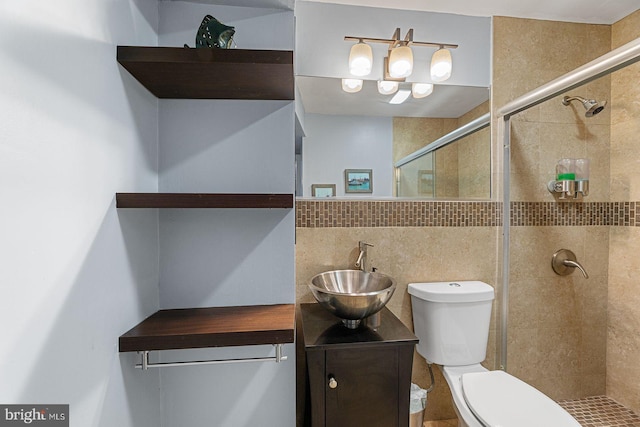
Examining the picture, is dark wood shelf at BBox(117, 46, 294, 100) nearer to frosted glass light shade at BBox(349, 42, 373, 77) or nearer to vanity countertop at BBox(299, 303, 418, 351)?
frosted glass light shade at BBox(349, 42, 373, 77)

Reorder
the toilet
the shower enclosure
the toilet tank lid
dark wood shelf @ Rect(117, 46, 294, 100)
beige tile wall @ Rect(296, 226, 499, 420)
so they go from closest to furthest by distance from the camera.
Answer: dark wood shelf @ Rect(117, 46, 294, 100)
the toilet
the toilet tank lid
beige tile wall @ Rect(296, 226, 499, 420)
the shower enclosure

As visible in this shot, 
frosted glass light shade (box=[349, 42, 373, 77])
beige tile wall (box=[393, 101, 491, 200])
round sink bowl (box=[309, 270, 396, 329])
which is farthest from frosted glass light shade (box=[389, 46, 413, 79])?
round sink bowl (box=[309, 270, 396, 329])

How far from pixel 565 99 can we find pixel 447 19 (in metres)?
0.75

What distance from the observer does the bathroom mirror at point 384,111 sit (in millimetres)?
1585

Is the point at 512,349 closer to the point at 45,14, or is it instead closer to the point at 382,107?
the point at 382,107

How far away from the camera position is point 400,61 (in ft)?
5.24

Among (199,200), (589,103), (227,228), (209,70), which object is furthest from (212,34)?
(589,103)

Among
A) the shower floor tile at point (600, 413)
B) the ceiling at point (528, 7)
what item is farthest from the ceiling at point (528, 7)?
the shower floor tile at point (600, 413)

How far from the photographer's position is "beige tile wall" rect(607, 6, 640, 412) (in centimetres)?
161

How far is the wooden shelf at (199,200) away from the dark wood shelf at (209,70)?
0.37 m

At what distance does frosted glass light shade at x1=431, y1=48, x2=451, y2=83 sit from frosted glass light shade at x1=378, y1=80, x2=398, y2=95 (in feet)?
0.70

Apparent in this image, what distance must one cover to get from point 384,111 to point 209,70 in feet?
3.16

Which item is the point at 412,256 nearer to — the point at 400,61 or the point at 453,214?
the point at 453,214

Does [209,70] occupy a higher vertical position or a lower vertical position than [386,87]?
lower
